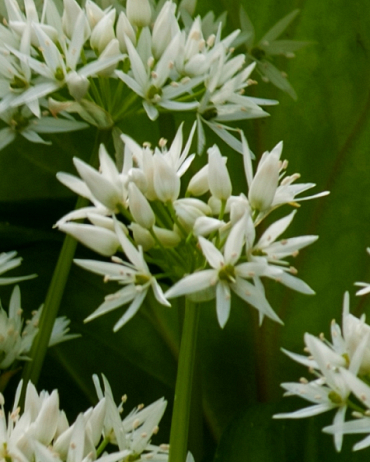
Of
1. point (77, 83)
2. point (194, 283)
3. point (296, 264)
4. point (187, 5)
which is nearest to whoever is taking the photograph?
point (194, 283)

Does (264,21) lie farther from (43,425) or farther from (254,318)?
(43,425)

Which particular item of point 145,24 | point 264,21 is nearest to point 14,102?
point 145,24

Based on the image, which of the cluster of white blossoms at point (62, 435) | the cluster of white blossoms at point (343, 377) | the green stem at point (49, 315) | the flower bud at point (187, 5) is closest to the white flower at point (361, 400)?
the cluster of white blossoms at point (343, 377)

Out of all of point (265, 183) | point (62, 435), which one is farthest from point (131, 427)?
point (265, 183)

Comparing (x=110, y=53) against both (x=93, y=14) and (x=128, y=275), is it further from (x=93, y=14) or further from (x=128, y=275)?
(x=128, y=275)

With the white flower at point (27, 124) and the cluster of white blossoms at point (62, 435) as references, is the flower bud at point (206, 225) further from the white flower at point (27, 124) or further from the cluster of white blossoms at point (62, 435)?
the white flower at point (27, 124)

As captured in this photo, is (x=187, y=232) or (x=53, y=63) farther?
(x=53, y=63)
